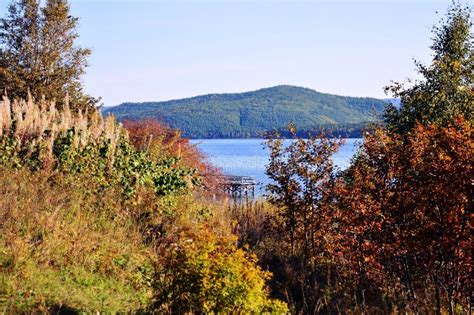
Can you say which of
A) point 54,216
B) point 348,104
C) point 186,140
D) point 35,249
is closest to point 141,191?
point 54,216

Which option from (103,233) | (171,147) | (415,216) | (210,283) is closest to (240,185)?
(171,147)

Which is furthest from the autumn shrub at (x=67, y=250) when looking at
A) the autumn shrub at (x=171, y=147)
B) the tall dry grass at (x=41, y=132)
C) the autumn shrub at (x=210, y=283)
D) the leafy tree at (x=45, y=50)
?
the leafy tree at (x=45, y=50)

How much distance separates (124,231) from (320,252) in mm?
5094

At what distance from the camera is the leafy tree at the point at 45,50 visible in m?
26.2

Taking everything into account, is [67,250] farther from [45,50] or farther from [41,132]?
[45,50]

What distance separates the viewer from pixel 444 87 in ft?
68.9

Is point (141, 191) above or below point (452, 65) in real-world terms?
below

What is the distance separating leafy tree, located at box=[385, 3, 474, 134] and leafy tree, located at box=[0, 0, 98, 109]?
12966 mm

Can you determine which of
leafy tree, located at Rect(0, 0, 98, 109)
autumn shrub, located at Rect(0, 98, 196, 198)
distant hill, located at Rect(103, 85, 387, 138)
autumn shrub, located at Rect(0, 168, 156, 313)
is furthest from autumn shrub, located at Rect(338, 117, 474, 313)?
distant hill, located at Rect(103, 85, 387, 138)

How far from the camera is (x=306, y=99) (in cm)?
19950

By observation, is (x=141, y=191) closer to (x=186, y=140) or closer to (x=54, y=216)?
(x=54, y=216)

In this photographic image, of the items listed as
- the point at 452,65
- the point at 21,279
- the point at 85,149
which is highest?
the point at 452,65

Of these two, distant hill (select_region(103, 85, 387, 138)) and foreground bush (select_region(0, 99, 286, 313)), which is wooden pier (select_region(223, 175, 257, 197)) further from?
distant hill (select_region(103, 85, 387, 138))

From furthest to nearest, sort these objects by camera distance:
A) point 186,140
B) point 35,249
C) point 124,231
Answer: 1. point 186,140
2. point 124,231
3. point 35,249
